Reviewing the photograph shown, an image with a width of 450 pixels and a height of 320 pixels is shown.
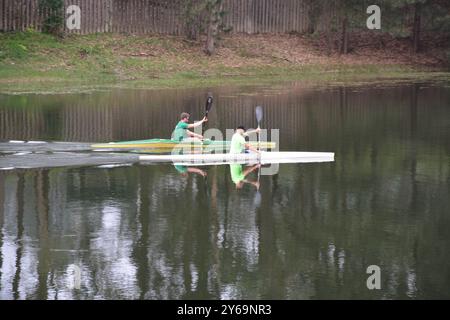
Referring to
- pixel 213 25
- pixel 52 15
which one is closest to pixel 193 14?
pixel 213 25

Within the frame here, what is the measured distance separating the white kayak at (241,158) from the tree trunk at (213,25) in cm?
2287

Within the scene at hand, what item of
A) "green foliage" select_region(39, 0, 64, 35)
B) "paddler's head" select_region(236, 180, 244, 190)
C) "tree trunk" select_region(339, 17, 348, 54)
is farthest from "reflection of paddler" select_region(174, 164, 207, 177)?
"tree trunk" select_region(339, 17, 348, 54)

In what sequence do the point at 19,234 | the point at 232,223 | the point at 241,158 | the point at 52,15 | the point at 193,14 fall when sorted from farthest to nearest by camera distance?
the point at 193,14
the point at 52,15
the point at 241,158
the point at 232,223
the point at 19,234

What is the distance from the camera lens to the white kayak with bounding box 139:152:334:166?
2364 centimetres

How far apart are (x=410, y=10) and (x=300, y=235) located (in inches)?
1472

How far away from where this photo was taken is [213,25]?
46031 millimetres

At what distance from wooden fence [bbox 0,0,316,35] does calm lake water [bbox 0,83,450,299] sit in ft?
46.8

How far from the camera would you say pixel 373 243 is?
15.8 metres

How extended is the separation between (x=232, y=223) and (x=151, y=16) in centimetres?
3164

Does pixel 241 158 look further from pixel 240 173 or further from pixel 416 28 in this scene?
pixel 416 28

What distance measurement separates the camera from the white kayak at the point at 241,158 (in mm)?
23641

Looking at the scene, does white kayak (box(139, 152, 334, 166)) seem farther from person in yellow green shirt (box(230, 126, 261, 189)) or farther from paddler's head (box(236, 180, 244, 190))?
paddler's head (box(236, 180, 244, 190))

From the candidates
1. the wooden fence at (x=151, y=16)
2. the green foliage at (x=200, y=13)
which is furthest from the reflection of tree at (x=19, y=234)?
the green foliage at (x=200, y=13)

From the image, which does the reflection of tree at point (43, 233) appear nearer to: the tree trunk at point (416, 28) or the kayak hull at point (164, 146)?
the kayak hull at point (164, 146)
